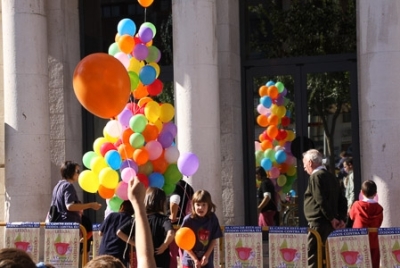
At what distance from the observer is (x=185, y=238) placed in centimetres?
868

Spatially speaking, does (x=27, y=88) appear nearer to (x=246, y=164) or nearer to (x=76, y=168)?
(x=76, y=168)

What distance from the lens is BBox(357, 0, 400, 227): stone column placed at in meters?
11.6

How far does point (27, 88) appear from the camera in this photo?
13133 millimetres

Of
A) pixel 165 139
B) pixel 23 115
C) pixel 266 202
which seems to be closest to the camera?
pixel 165 139

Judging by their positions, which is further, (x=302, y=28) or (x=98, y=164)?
(x=302, y=28)

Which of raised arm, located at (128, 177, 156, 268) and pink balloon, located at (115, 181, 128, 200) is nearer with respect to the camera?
raised arm, located at (128, 177, 156, 268)

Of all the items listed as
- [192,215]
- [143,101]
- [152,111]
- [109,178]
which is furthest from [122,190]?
[143,101]

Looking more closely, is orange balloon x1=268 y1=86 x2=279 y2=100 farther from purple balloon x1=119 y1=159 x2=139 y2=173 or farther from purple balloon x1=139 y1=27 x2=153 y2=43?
purple balloon x1=119 y1=159 x2=139 y2=173

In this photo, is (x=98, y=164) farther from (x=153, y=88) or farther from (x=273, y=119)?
(x=273, y=119)

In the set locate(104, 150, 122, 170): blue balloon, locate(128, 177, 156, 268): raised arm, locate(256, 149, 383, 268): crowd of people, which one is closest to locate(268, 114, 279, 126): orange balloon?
locate(256, 149, 383, 268): crowd of people

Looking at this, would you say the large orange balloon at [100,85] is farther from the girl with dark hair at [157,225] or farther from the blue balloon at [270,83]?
the blue balloon at [270,83]

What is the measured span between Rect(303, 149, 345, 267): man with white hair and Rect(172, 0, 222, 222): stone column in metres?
2.14

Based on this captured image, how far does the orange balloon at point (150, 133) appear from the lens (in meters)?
10.1

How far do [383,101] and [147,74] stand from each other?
11.2ft
